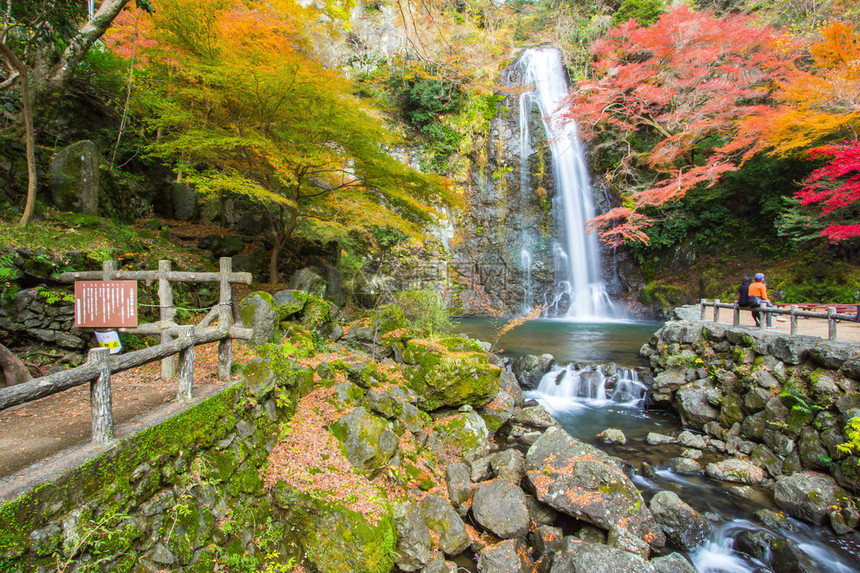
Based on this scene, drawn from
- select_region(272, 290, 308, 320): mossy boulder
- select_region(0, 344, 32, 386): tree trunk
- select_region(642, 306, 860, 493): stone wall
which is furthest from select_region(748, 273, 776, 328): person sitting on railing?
select_region(0, 344, 32, 386): tree trunk

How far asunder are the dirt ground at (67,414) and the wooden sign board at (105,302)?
84 cm

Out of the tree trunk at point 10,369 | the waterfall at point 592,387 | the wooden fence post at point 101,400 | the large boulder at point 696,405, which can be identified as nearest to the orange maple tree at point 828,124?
the large boulder at point 696,405

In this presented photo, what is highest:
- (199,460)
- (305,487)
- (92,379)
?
(92,379)

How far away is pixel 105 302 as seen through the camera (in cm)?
383

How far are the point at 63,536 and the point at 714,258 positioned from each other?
20.9 meters

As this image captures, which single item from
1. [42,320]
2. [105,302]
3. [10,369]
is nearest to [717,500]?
[105,302]

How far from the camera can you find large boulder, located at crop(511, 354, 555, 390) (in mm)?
9539

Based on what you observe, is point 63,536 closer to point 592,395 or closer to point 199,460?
point 199,460

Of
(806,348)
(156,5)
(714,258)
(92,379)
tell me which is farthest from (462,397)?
(714,258)

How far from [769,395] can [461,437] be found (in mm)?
5484

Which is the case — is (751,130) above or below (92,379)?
above

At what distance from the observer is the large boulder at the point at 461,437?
5.81m

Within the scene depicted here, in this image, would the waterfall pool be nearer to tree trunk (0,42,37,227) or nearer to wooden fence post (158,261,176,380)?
wooden fence post (158,261,176,380)

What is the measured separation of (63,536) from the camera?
87.7 inches
